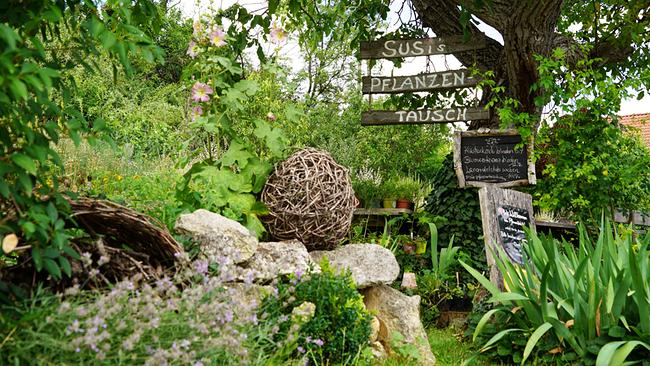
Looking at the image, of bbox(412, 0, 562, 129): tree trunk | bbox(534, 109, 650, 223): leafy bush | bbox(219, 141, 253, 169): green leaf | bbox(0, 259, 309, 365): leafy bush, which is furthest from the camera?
bbox(534, 109, 650, 223): leafy bush

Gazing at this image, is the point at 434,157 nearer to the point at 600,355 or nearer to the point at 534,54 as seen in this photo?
the point at 534,54

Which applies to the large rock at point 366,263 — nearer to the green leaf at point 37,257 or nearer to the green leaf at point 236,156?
the green leaf at point 236,156

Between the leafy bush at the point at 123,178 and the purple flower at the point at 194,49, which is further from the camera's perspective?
the purple flower at the point at 194,49

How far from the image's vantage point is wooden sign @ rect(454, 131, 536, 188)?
7113 mm

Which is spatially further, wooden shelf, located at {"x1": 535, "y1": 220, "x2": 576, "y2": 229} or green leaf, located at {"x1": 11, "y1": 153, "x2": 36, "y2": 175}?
wooden shelf, located at {"x1": 535, "y1": 220, "x2": 576, "y2": 229}

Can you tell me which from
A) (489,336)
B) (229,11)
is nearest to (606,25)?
(229,11)

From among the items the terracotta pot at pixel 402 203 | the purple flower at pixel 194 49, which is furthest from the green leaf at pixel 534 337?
the terracotta pot at pixel 402 203

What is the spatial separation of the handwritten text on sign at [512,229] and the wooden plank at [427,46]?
181cm

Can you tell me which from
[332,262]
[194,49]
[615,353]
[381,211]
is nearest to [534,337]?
[615,353]

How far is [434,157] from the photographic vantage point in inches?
573

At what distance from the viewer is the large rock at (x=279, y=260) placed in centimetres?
444

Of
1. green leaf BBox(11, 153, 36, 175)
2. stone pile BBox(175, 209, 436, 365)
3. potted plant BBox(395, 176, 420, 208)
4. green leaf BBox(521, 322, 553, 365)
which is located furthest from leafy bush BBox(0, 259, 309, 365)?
potted plant BBox(395, 176, 420, 208)

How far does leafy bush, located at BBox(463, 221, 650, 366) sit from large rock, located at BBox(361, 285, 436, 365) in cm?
38

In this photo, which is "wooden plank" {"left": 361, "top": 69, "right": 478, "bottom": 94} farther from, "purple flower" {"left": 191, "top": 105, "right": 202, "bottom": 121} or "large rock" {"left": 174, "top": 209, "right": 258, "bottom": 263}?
"large rock" {"left": 174, "top": 209, "right": 258, "bottom": 263}
